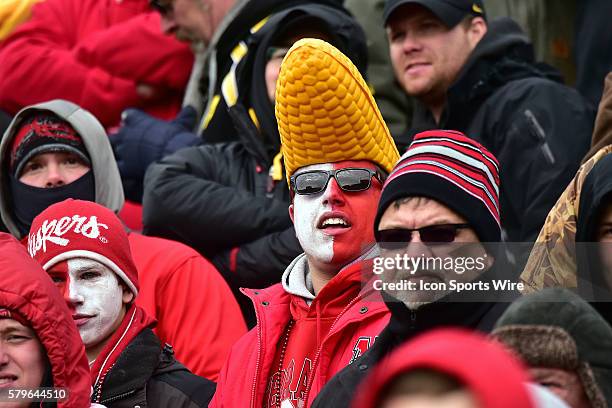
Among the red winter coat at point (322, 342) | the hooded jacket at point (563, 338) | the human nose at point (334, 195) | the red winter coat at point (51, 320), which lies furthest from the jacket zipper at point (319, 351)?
the hooded jacket at point (563, 338)

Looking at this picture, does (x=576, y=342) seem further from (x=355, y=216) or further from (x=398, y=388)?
(x=355, y=216)

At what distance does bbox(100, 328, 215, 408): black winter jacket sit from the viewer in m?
5.19

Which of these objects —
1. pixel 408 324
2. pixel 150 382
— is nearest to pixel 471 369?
pixel 408 324

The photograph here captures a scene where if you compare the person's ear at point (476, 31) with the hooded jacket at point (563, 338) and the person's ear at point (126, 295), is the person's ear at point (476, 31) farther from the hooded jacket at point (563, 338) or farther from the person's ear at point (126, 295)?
the hooded jacket at point (563, 338)

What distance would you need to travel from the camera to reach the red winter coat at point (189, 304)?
19.1 ft

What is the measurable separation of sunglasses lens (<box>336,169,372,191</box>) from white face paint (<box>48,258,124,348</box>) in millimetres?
904

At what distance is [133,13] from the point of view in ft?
28.5

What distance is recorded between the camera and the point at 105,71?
830 cm

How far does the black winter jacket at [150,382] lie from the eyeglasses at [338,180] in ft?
2.53

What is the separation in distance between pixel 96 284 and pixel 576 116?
2205 millimetres

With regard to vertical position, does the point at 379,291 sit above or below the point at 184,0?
below

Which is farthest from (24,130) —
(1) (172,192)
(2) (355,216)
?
(2) (355,216)

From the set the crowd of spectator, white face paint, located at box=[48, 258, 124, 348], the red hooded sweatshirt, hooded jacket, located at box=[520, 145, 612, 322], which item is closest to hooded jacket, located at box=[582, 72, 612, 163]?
the crowd of spectator

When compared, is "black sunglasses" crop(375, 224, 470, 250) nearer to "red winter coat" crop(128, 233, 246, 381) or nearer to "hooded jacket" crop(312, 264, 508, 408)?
"hooded jacket" crop(312, 264, 508, 408)
